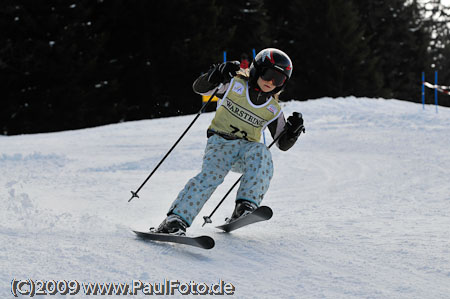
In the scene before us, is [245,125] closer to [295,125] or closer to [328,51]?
[295,125]

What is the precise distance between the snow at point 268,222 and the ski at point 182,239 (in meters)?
0.06

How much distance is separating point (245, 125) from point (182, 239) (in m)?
1.14

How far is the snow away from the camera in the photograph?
3010 mm

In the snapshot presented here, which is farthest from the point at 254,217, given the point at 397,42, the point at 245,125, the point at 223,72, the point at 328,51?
the point at 397,42

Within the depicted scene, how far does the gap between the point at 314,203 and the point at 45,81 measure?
16755 mm

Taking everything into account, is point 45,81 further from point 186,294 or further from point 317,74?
point 186,294

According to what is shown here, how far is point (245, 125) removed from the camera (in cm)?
436

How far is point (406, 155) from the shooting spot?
9.22 metres

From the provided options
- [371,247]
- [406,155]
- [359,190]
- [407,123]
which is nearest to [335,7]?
[407,123]

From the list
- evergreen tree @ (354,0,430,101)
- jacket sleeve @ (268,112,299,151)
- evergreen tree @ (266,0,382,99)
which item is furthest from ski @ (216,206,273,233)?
evergreen tree @ (354,0,430,101)

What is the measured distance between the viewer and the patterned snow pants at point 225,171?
3.91m

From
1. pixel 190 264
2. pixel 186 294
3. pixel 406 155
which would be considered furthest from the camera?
pixel 406 155

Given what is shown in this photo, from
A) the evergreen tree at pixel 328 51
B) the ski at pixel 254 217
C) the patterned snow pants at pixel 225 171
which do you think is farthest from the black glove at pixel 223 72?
the evergreen tree at pixel 328 51

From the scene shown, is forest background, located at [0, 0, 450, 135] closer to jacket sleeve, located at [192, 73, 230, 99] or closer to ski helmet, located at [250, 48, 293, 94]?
jacket sleeve, located at [192, 73, 230, 99]
